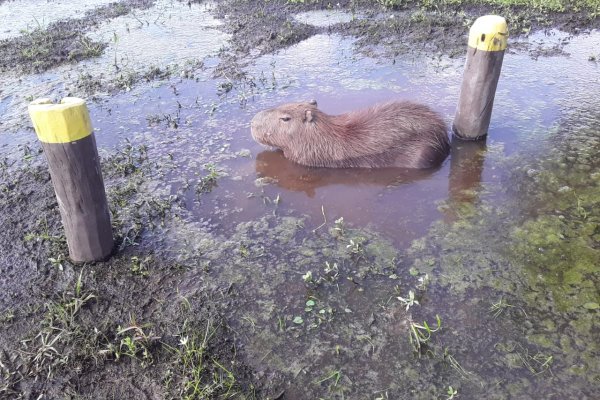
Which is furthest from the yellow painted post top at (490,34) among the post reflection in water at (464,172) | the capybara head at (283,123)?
the capybara head at (283,123)

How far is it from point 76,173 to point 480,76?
3475mm

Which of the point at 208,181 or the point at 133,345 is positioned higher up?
the point at 208,181

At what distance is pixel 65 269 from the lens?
132 inches

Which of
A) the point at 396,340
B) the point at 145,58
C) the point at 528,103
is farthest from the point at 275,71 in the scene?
the point at 396,340

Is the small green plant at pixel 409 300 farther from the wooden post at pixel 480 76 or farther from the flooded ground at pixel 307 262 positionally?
the wooden post at pixel 480 76

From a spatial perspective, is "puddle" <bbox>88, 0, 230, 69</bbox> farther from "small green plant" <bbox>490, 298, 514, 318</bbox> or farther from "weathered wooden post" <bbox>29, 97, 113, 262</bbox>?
"small green plant" <bbox>490, 298, 514, 318</bbox>

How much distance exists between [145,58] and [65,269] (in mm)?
4313

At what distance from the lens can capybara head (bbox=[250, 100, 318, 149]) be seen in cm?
458

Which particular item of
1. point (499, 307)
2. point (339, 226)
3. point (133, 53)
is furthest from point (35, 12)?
point (499, 307)

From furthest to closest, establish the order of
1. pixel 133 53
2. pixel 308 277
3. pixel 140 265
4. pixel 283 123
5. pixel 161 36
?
pixel 161 36
pixel 133 53
pixel 283 123
pixel 140 265
pixel 308 277

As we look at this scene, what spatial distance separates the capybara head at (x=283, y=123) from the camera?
15.0 ft

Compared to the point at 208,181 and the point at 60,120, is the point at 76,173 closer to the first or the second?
the point at 60,120

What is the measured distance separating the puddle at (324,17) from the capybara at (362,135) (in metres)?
3.75

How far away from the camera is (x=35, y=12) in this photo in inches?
349
